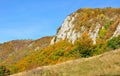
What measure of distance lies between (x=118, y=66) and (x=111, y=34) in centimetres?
15544

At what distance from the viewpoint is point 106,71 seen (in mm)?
38438

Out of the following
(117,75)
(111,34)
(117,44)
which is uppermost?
(111,34)

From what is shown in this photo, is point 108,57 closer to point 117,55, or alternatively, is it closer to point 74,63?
point 117,55

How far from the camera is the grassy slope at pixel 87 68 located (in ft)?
128

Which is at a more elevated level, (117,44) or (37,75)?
(117,44)

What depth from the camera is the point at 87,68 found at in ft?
138

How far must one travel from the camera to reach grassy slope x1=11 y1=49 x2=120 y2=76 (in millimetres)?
39094

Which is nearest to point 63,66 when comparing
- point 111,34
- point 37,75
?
point 37,75

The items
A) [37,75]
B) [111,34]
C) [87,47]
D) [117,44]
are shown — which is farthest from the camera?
[111,34]

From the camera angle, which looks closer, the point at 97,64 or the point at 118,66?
the point at 118,66

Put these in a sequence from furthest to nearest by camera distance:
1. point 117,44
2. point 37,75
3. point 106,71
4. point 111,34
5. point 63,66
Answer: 1. point 111,34
2. point 117,44
3. point 63,66
4. point 37,75
5. point 106,71

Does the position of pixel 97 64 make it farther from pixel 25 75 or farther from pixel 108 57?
pixel 25 75

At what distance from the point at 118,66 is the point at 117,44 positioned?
271ft

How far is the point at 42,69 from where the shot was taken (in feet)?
141
